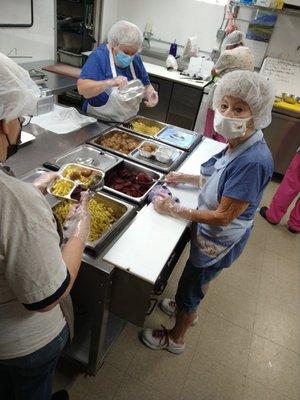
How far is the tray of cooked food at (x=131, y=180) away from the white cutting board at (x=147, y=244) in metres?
0.15

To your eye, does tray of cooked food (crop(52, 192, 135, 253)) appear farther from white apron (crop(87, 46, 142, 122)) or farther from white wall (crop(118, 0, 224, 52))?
white wall (crop(118, 0, 224, 52))

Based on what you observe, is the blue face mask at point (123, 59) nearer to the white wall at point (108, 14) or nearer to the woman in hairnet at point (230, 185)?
the woman in hairnet at point (230, 185)

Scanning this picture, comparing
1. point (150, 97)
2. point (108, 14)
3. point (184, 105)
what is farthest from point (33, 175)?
point (108, 14)

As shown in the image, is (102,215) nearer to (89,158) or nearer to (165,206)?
(165,206)

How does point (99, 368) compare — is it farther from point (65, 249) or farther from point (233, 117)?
point (233, 117)

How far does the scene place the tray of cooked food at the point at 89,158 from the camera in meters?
1.82

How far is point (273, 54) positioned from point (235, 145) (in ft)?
12.4

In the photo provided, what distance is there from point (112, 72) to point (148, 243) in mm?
1538

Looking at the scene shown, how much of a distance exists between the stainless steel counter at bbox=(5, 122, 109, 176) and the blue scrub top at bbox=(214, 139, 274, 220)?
110cm

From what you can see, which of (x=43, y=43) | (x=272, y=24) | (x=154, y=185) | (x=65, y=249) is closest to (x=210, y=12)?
(x=272, y=24)

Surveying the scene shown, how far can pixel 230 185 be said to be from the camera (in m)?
1.29

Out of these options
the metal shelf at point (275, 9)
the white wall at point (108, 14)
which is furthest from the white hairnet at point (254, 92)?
the white wall at point (108, 14)

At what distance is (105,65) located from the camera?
2270 mm

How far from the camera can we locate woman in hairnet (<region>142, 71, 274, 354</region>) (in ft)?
4.21
